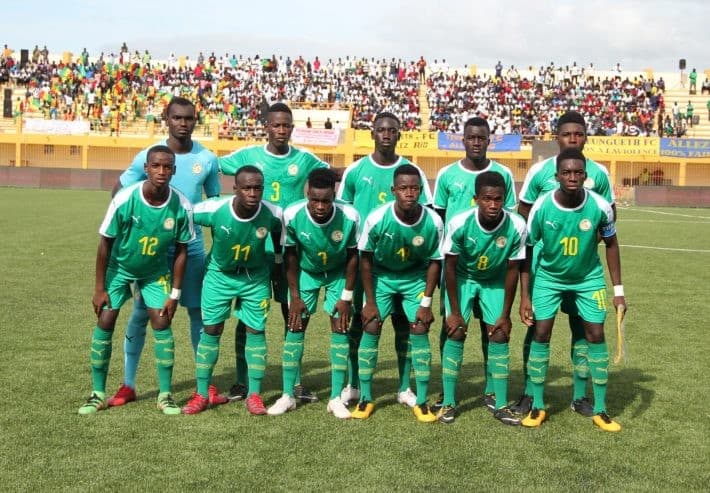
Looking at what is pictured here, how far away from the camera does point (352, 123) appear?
50.1 metres

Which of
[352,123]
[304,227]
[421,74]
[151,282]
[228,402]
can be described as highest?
[421,74]

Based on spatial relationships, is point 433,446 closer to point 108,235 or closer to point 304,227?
point 304,227

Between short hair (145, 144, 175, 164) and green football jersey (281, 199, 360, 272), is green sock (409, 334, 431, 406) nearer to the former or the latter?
green football jersey (281, 199, 360, 272)

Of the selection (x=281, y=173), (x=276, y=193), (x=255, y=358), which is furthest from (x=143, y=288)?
(x=281, y=173)

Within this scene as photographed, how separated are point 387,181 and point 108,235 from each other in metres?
2.39

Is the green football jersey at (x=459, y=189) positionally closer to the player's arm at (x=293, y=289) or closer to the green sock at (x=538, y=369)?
the green sock at (x=538, y=369)

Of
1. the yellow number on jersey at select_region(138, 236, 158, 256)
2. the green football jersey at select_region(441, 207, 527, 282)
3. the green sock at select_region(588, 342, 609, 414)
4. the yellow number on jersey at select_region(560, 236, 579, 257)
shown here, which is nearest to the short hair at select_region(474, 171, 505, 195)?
the green football jersey at select_region(441, 207, 527, 282)

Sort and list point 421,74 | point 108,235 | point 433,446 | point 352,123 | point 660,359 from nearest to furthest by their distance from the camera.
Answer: point 433,446
point 108,235
point 660,359
point 352,123
point 421,74

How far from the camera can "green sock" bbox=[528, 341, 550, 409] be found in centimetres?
729

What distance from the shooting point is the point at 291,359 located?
24.8 feet

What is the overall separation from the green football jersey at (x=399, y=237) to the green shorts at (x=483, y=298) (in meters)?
0.35

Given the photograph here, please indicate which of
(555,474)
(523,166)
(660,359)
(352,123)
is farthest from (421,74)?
(555,474)

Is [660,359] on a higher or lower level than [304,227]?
lower

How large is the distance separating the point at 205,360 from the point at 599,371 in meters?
3.13
